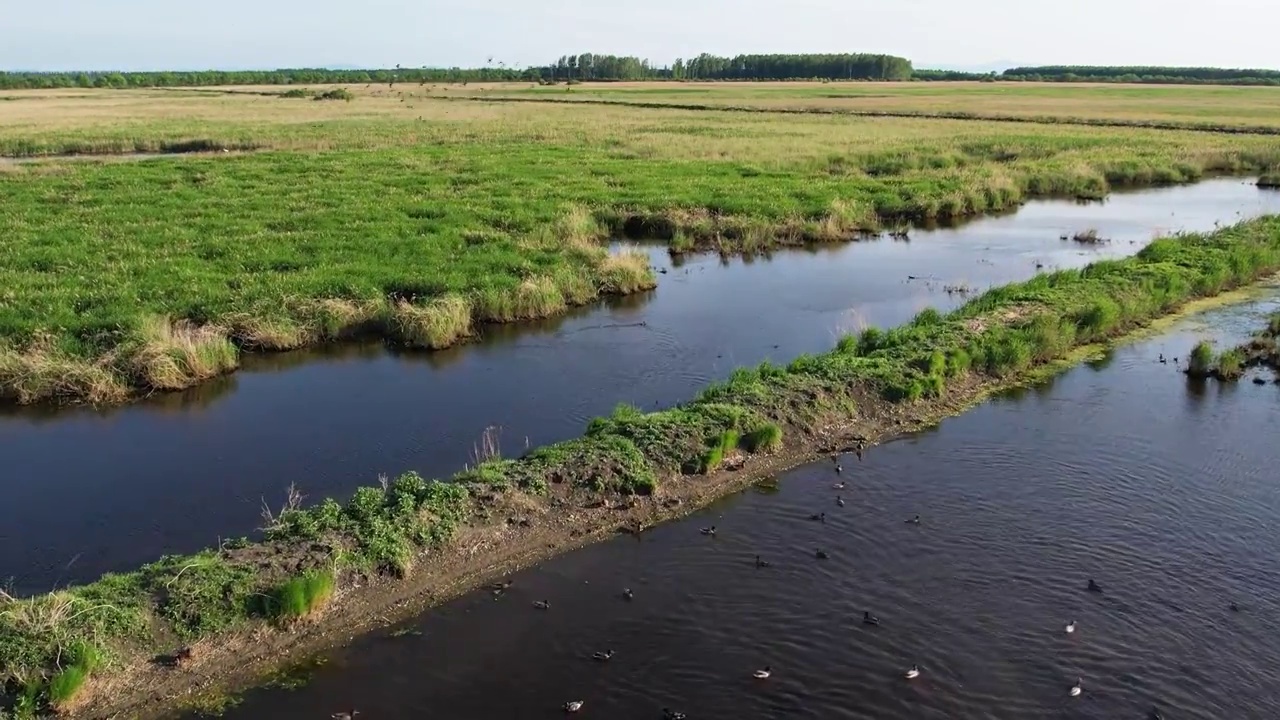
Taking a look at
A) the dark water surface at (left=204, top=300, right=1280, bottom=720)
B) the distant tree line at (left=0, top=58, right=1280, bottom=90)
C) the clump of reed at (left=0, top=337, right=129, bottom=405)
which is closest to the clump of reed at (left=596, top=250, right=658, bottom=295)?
the dark water surface at (left=204, top=300, right=1280, bottom=720)

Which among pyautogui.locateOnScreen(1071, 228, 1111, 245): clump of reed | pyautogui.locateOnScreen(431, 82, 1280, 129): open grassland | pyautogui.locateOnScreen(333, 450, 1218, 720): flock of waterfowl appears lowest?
pyautogui.locateOnScreen(333, 450, 1218, 720): flock of waterfowl

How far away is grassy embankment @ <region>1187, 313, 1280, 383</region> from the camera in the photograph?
1917cm

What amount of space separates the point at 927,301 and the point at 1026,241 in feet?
37.0

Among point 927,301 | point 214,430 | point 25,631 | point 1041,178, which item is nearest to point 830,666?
point 25,631

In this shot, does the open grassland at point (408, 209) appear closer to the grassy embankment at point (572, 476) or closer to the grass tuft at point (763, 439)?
the grassy embankment at point (572, 476)

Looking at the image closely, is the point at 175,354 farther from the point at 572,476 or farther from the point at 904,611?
the point at 904,611

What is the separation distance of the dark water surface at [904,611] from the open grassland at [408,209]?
413 inches

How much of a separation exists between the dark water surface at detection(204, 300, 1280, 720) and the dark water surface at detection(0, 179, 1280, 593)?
4.06 metres

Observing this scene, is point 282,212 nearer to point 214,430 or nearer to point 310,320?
point 310,320

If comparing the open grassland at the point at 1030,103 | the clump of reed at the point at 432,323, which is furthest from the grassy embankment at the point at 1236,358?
the open grassland at the point at 1030,103

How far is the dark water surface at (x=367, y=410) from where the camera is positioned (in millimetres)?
12945

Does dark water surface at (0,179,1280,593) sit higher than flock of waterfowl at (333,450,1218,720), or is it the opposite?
dark water surface at (0,179,1280,593)

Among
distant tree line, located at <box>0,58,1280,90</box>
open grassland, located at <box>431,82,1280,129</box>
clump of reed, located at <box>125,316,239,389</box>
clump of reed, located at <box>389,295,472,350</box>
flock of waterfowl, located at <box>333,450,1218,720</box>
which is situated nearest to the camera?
flock of waterfowl, located at <box>333,450,1218,720</box>

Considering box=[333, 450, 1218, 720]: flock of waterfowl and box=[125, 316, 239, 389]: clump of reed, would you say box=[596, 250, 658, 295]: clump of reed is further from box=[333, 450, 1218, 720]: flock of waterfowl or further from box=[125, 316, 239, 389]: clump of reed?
box=[333, 450, 1218, 720]: flock of waterfowl
